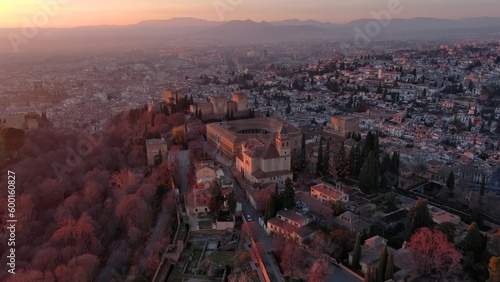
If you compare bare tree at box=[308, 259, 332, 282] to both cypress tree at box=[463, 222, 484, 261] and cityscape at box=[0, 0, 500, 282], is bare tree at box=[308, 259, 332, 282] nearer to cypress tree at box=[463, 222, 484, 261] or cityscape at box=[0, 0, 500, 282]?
cityscape at box=[0, 0, 500, 282]

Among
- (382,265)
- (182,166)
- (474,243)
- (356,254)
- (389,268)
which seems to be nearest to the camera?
(389,268)

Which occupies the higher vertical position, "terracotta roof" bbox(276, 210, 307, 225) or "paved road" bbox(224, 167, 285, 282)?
"terracotta roof" bbox(276, 210, 307, 225)

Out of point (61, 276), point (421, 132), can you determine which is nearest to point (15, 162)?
point (61, 276)

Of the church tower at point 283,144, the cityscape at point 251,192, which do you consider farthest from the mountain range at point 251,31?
the church tower at point 283,144

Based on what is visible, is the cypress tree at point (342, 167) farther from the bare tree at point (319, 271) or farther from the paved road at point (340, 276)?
the bare tree at point (319, 271)

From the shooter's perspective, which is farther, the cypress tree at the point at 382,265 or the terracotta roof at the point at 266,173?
the terracotta roof at the point at 266,173

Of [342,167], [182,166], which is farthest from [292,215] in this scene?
[182,166]

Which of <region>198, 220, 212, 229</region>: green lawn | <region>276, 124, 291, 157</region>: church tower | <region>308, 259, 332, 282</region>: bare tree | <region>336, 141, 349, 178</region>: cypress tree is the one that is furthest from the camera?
<region>336, 141, 349, 178</region>: cypress tree

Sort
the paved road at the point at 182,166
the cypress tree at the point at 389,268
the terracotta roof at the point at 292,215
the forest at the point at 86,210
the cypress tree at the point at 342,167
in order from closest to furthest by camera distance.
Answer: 1. the cypress tree at the point at 389,268
2. the forest at the point at 86,210
3. the terracotta roof at the point at 292,215
4. the paved road at the point at 182,166
5. the cypress tree at the point at 342,167

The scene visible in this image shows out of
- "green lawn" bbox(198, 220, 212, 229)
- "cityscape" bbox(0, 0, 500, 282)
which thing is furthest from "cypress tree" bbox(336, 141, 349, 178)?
"green lawn" bbox(198, 220, 212, 229)

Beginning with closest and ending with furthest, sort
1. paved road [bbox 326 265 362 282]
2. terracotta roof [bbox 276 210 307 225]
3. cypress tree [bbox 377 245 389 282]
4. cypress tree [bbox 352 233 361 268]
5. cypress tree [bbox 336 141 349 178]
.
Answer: cypress tree [bbox 377 245 389 282], paved road [bbox 326 265 362 282], cypress tree [bbox 352 233 361 268], terracotta roof [bbox 276 210 307 225], cypress tree [bbox 336 141 349 178]

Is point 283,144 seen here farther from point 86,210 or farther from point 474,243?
point 86,210
